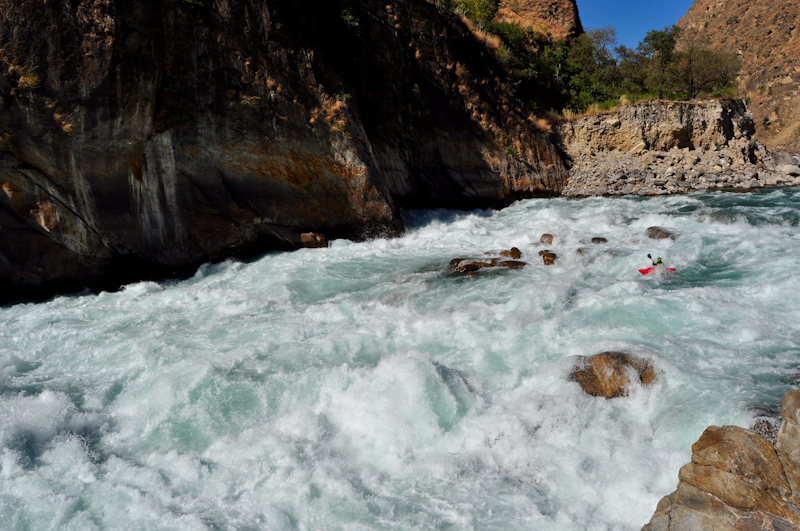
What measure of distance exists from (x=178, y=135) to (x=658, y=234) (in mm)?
10518

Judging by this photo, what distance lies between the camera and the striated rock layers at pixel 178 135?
7820mm

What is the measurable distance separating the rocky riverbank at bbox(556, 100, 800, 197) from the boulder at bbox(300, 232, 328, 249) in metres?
11.6

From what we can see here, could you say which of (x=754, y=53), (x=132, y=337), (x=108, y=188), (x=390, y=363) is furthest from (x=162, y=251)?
(x=754, y=53)

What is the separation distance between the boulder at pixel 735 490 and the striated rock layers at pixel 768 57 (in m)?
47.8

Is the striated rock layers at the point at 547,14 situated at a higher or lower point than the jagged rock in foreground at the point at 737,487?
higher

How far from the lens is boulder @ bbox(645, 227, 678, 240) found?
1034cm

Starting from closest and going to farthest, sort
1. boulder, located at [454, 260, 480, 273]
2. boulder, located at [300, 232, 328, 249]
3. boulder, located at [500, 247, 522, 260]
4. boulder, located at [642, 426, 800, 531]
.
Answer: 1. boulder, located at [642, 426, 800, 531]
2. boulder, located at [454, 260, 480, 273]
3. boulder, located at [500, 247, 522, 260]
4. boulder, located at [300, 232, 328, 249]

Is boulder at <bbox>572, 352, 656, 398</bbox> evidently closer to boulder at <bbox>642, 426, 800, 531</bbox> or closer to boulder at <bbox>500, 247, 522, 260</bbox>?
boulder at <bbox>642, 426, 800, 531</bbox>

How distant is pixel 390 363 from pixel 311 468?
1.58 metres

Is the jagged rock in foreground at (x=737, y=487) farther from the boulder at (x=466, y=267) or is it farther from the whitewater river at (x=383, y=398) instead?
the boulder at (x=466, y=267)

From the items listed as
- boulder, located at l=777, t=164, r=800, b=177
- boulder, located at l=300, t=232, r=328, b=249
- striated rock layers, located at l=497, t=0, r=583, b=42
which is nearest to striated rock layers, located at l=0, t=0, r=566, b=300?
boulder, located at l=300, t=232, r=328, b=249

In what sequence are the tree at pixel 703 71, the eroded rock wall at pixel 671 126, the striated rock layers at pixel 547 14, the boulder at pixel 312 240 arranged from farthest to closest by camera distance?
1. the striated rock layers at pixel 547 14
2. the tree at pixel 703 71
3. the eroded rock wall at pixel 671 126
4. the boulder at pixel 312 240

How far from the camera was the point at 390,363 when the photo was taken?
17.8 feet

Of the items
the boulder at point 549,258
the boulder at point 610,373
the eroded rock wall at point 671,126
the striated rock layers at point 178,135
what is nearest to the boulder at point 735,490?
the boulder at point 610,373
